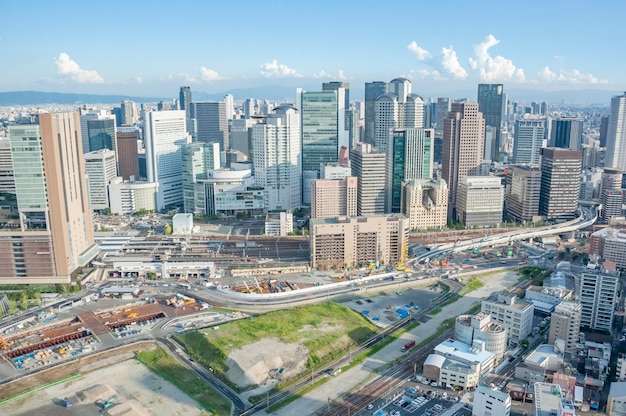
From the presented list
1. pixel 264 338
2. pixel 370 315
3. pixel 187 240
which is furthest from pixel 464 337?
pixel 187 240

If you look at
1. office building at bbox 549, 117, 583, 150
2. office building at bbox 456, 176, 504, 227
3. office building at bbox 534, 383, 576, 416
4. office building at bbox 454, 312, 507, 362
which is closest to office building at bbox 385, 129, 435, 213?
office building at bbox 456, 176, 504, 227

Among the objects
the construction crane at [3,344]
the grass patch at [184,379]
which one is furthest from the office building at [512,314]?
the construction crane at [3,344]

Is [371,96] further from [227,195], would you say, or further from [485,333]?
[485,333]

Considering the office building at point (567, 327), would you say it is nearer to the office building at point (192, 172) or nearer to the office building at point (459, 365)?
the office building at point (459, 365)

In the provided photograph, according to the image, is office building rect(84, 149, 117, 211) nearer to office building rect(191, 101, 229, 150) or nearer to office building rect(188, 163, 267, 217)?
office building rect(188, 163, 267, 217)

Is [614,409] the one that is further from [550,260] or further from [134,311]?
[134,311]

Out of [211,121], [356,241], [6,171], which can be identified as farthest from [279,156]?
[211,121]
